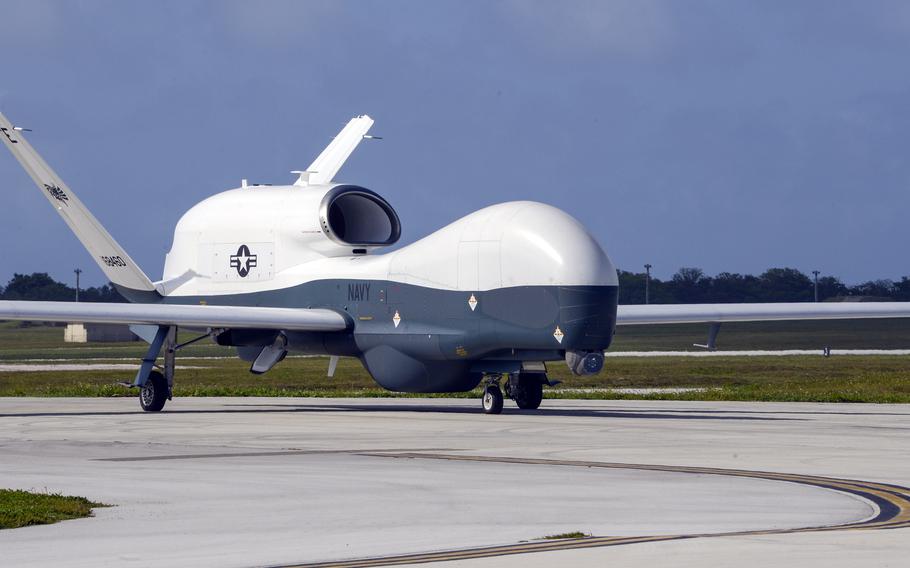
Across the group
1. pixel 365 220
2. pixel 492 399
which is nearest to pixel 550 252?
pixel 492 399

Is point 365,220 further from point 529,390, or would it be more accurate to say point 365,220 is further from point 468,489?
point 468,489

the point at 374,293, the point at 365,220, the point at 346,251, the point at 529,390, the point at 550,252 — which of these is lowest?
the point at 529,390

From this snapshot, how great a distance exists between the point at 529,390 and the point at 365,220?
6.95 meters

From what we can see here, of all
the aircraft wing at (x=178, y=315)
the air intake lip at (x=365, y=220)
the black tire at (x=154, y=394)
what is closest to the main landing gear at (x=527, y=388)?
the aircraft wing at (x=178, y=315)

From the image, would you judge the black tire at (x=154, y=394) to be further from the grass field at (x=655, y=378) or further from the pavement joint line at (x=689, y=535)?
the pavement joint line at (x=689, y=535)

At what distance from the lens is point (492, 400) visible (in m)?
31.4

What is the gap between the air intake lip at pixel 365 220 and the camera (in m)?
37.6

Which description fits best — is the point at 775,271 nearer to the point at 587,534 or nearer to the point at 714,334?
the point at 714,334

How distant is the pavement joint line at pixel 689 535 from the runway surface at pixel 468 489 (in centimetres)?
3

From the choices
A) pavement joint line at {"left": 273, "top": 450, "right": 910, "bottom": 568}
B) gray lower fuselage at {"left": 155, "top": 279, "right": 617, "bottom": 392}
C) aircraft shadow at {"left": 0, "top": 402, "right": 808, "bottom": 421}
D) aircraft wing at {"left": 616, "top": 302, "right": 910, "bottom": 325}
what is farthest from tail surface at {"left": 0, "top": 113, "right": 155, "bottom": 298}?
pavement joint line at {"left": 273, "top": 450, "right": 910, "bottom": 568}

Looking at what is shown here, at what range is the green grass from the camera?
13000 mm

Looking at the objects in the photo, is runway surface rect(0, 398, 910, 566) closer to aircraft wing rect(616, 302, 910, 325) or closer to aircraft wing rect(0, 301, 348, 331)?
aircraft wing rect(0, 301, 348, 331)

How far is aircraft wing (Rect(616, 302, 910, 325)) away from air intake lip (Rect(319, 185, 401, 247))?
6.42 metres

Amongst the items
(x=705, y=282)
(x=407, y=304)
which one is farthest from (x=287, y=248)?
(x=705, y=282)
